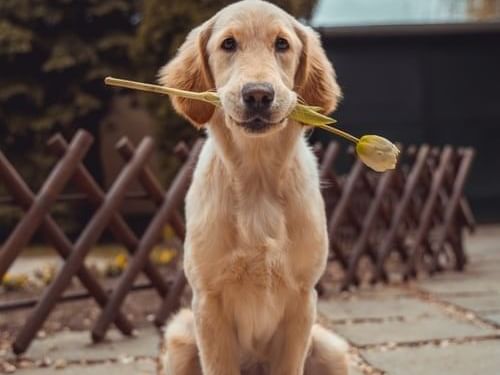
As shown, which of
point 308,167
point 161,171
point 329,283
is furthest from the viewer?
point 161,171

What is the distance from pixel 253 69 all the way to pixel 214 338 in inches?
37.2

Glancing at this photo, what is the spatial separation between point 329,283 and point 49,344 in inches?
108

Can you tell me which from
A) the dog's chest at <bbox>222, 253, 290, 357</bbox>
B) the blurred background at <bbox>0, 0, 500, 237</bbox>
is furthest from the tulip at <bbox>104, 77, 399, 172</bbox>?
the blurred background at <bbox>0, 0, 500, 237</bbox>

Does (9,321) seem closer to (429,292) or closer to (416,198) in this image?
(429,292)

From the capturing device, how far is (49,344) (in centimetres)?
416

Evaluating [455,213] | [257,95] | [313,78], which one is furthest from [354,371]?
[455,213]

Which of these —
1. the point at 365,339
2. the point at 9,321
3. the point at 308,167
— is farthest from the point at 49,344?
the point at 308,167

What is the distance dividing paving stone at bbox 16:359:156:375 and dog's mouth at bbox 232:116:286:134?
5.47ft

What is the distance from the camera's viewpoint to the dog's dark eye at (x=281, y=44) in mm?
2469

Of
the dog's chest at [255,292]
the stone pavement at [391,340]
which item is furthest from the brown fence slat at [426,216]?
the dog's chest at [255,292]

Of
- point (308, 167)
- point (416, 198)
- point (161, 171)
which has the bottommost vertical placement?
point (161, 171)

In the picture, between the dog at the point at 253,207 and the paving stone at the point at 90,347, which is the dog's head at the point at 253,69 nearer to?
the dog at the point at 253,207

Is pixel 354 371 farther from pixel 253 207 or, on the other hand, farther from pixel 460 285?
pixel 460 285

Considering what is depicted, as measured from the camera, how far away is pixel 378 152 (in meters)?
2.26
